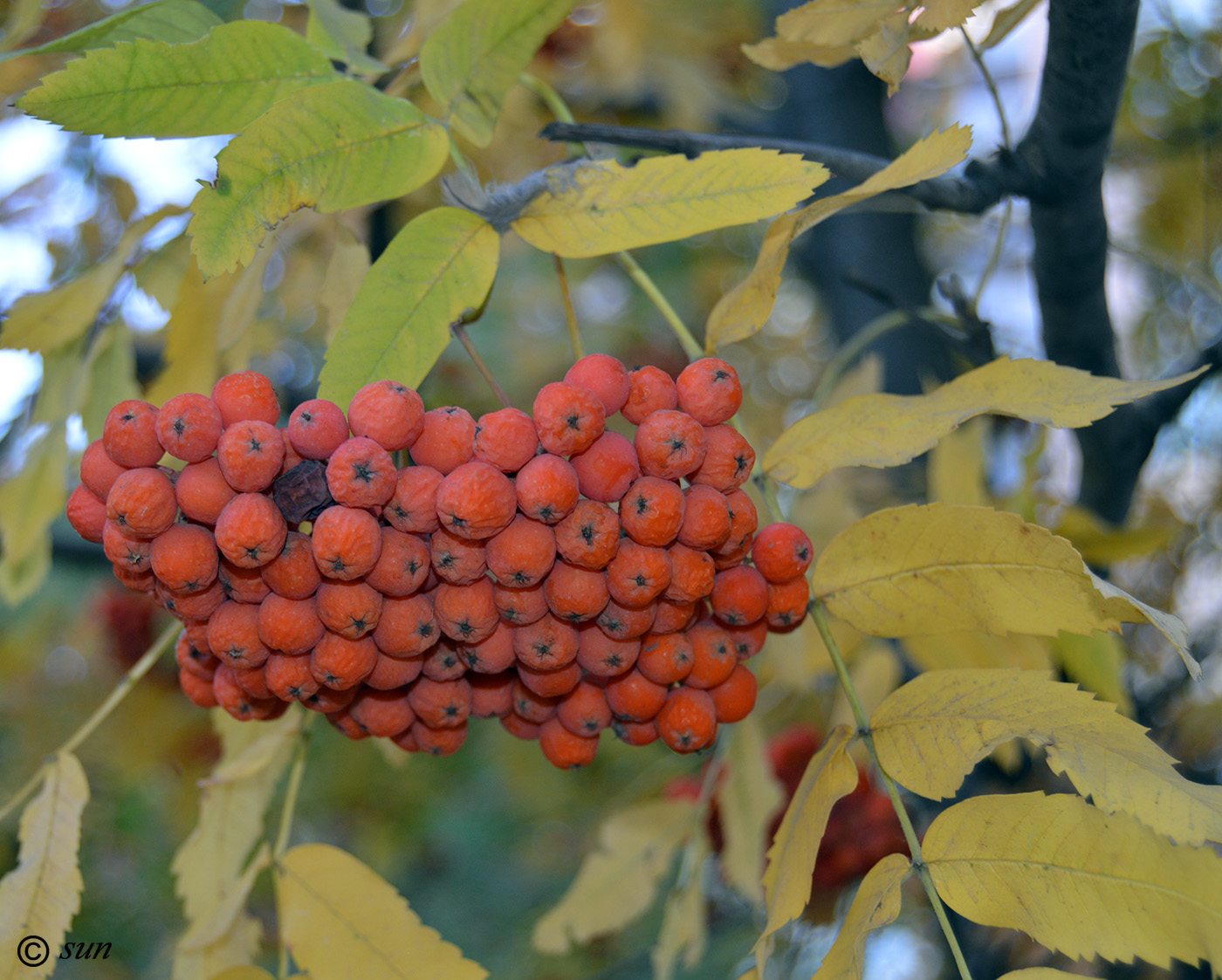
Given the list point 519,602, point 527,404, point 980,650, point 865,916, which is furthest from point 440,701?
point 527,404

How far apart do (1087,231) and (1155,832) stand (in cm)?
98

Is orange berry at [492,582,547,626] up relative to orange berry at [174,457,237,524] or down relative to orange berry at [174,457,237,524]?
down

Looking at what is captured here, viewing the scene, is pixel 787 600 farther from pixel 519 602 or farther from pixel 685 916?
pixel 685 916

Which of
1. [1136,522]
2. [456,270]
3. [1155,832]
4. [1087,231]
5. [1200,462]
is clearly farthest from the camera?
[1200,462]

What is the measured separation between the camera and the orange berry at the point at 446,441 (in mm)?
1013

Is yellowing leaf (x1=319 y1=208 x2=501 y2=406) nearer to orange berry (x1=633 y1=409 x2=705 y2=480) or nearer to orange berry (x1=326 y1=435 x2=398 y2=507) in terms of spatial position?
orange berry (x1=326 y1=435 x2=398 y2=507)

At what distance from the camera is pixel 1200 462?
294 centimetres

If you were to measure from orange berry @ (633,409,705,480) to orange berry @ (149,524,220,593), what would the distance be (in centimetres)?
47

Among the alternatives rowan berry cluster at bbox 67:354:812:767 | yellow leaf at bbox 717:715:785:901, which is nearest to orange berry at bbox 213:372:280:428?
rowan berry cluster at bbox 67:354:812:767

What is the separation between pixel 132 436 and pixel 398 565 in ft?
1.01

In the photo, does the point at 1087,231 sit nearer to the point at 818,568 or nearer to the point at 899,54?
the point at 899,54

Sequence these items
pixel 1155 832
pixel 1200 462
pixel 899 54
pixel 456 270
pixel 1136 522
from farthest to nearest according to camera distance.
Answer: pixel 1200 462 < pixel 1136 522 < pixel 456 270 < pixel 899 54 < pixel 1155 832

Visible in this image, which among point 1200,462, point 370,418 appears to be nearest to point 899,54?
point 370,418

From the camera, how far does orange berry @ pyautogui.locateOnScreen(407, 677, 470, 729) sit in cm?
116
